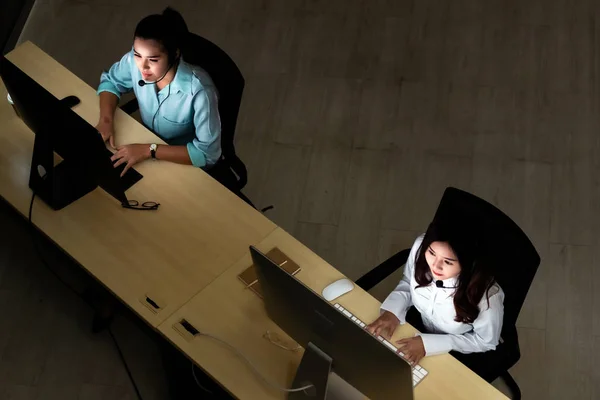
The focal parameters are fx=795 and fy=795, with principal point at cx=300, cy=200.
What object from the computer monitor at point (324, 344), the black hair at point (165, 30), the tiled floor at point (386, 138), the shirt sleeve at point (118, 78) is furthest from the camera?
the tiled floor at point (386, 138)

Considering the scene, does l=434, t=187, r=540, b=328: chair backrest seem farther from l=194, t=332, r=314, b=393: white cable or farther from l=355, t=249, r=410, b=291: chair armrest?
l=194, t=332, r=314, b=393: white cable

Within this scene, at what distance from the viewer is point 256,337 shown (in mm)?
2672

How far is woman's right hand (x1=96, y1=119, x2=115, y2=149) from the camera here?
314 centimetres

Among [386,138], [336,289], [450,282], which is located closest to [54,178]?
[336,289]

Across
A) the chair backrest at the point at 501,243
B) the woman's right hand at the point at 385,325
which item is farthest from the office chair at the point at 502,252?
the woman's right hand at the point at 385,325

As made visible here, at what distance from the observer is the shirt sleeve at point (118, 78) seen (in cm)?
327

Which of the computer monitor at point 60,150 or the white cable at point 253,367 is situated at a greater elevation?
the computer monitor at point 60,150

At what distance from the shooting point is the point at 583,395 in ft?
10.9

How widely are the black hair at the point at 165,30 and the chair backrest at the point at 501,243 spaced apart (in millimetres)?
1148

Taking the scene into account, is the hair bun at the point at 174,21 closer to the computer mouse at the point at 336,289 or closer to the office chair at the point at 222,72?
the office chair at the point at 222,72

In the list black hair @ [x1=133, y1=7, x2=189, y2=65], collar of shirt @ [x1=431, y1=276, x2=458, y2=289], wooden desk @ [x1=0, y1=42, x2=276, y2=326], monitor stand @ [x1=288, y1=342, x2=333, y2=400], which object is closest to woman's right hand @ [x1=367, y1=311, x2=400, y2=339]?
collar of shirt @ [x1=431, y1=276, x2=458, y2=289]

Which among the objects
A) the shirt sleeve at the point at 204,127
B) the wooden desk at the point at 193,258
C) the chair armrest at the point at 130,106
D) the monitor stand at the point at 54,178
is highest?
the shirt sleeve at the point at 204,127

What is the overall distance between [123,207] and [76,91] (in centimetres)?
65

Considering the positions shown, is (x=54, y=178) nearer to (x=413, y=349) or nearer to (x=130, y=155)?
(x=130, y=155)
